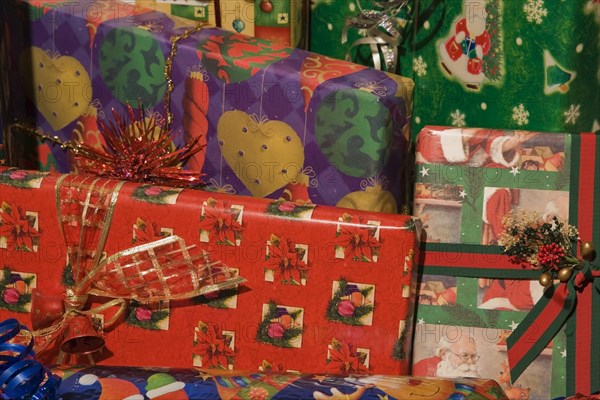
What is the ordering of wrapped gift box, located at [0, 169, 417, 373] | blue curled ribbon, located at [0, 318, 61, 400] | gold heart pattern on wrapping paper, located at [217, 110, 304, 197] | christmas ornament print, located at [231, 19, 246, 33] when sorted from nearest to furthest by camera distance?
1. blue curled ribbon, located at [0, 318, 61, 400]
2. wrapped gift box, located at [0, 169, 417, 373]
3. gold heart pattern on wrapping paper, located at [217, 110, 304, 197]
4. christmas ornament print, located at [231, 19, 246, 33]

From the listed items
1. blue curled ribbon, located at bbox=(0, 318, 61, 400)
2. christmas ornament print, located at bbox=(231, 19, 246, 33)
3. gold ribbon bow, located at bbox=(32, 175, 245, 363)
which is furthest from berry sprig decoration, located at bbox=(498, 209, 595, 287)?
blue curled ribbon, located at bbox=(0, 318, 61, 400)

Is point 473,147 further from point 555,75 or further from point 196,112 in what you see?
point 196,112

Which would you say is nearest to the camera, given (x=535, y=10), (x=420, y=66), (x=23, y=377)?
(x=23, y=377)

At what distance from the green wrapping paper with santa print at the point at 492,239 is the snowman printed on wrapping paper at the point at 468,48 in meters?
0.14

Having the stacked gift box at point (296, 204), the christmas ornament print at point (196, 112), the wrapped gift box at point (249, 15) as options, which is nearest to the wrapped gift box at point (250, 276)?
the stacked gift box at point (296, 204)

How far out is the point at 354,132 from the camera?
1048 mm

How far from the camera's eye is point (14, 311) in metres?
1.06

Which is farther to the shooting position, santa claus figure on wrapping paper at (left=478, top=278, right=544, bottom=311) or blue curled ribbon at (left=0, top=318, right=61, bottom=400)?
santa claus figure on wrapping paper at (left=478, top=278, right=544, bottom=311)

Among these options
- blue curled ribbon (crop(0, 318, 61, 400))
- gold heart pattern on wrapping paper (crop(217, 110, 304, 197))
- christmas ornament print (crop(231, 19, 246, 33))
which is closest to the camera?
blue curled ribbon (crop(0, 318, 61, 400))

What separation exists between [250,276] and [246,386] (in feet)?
0.53

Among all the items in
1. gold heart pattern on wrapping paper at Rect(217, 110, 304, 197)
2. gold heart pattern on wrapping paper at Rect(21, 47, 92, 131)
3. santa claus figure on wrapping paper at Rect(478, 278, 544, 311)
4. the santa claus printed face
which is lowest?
the santa claus printed face

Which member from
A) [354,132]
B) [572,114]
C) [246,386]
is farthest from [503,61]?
[246,386]

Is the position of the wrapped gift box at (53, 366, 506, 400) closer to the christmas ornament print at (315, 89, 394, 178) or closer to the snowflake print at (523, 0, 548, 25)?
the christmas ornament print at (315, 89, 394, 178)

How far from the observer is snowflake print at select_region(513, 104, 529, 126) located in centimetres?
115
